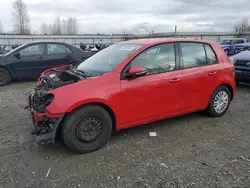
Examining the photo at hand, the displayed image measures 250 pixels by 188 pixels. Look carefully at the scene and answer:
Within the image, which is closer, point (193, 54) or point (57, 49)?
point (193, 54)

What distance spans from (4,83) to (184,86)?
6.59 meters

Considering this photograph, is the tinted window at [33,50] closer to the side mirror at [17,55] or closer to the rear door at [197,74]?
the side mirror at [17,55]

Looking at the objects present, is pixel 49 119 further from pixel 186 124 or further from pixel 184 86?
pixel 186 124

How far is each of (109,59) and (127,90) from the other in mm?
816

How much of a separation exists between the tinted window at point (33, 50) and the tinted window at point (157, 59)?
580cm

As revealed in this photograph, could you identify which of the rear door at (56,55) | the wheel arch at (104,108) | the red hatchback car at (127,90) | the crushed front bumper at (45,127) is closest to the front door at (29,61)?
the rear door at (56,55)

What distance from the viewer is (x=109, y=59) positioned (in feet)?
13.3


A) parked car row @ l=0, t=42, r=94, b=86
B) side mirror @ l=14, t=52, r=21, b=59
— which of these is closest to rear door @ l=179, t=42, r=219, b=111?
parked car row @ l=0, t=42, r=94, b=86

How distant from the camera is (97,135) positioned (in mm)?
3494

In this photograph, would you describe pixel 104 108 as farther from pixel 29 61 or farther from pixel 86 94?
pixel 29 61

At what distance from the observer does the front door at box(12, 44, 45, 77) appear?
816 centimetres

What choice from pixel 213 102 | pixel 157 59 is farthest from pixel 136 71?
pixel 213 102

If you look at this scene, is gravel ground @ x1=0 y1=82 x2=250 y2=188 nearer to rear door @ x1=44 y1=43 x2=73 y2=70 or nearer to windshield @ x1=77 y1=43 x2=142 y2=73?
windshield @ x1=77 y1=43 x2=142 y2=73

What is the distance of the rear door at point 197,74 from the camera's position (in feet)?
13.9
